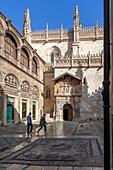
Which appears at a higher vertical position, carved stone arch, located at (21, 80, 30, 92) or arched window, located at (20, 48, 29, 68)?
arched window, located at (20, 48, 29, 68)

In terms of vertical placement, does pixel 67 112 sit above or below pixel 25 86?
below

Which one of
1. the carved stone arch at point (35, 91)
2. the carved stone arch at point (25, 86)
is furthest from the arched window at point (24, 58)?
the carved stone arch at point (35, 91)

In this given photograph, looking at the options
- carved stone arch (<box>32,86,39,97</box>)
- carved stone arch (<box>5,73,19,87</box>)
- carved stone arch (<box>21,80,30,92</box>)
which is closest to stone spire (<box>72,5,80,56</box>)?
carved stone arch (<box>32,86,39,97</box>)

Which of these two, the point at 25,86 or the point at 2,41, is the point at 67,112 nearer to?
the point at 25,86

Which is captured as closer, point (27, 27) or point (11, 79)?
point (11, 79)

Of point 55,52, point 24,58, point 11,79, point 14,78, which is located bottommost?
point 11,79

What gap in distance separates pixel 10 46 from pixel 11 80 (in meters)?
3.63

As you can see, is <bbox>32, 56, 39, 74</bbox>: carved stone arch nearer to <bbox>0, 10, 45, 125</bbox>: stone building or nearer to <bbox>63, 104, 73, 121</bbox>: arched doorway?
<bbox>0, 10, 45, 125</bbox>: stone building

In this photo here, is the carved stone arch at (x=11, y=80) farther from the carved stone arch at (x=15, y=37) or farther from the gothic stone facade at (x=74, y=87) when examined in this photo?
the gothic stone facade at (x=74, y=87)

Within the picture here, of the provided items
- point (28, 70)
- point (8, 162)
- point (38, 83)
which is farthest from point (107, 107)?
point (38, 83)

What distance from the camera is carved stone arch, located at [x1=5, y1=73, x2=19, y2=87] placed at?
2048 centimetres

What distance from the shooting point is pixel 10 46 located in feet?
72.0

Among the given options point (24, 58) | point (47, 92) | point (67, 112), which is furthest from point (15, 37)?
point (67, 112)

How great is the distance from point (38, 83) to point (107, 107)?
29.5 meters
